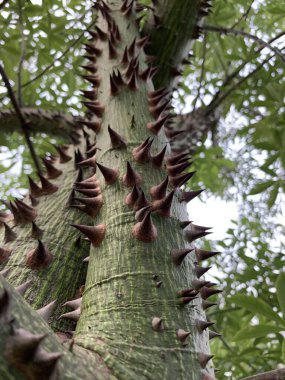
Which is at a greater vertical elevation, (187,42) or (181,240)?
(187,42)

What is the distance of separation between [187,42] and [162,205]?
5.11 ft

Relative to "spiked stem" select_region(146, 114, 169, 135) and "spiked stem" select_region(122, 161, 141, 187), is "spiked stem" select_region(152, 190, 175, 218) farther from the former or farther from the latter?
"spiked stem" select_region(146, 114, 169, 135)

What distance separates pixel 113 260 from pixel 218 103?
2199 mm

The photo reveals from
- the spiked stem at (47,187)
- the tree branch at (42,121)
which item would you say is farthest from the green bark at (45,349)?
the tree branch at (42,121)

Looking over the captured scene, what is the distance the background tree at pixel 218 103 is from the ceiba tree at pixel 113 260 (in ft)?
0.42

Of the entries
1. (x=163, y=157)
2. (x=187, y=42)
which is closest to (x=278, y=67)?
(x=187, y=42)

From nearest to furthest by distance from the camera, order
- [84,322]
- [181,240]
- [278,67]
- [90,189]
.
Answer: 1. [84,322]
2. [181,240]
3. [90,189]
4. [278,67]

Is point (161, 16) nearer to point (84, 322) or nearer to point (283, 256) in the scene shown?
point (283, 256)

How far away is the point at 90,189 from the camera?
4.17ft

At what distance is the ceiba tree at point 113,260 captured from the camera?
2.47 feet

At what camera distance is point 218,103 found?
3014mm

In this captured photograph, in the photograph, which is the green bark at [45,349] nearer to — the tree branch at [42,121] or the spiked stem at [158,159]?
the spiked stem at [158,159]

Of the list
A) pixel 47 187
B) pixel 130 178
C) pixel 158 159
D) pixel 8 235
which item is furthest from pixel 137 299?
pixel 47 187

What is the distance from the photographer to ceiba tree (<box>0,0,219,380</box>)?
753mm
